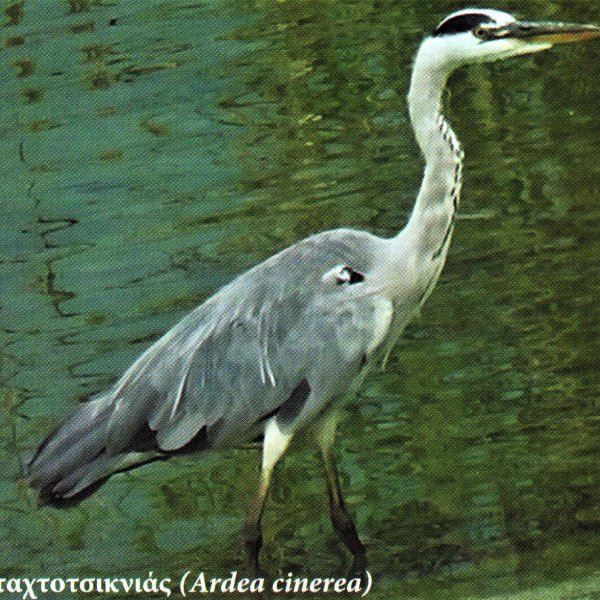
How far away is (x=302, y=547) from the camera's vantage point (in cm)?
719

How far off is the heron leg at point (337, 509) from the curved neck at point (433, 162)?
0.71 meters

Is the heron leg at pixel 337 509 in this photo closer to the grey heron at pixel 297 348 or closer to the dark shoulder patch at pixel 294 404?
the grey heron at pixel 297 348

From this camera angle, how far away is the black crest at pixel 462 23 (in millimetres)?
7029

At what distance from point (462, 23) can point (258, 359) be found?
1.31 meters

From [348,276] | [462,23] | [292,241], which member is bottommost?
[292,241]

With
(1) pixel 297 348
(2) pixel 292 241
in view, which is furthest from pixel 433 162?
(2) pixel 292 241

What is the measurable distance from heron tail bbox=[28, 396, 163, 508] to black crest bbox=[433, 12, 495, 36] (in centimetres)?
167

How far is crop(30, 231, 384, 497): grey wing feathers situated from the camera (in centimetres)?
693

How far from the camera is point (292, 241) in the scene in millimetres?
10156

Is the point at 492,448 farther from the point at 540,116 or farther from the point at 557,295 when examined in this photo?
the point at 540,116

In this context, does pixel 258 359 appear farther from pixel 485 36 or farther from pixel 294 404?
pixel 485 36

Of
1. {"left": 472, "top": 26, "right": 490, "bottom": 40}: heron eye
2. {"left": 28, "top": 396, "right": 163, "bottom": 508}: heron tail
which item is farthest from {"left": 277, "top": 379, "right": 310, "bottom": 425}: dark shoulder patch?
{"left": 472, "top": 26, "right": 490, "bottom": 40}: heron eye

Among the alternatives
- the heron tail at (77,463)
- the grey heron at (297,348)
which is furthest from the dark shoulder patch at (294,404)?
the heron tail at (77,463)

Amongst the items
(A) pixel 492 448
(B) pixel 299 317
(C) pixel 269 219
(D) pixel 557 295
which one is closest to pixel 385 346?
(B) pixel 299 317
